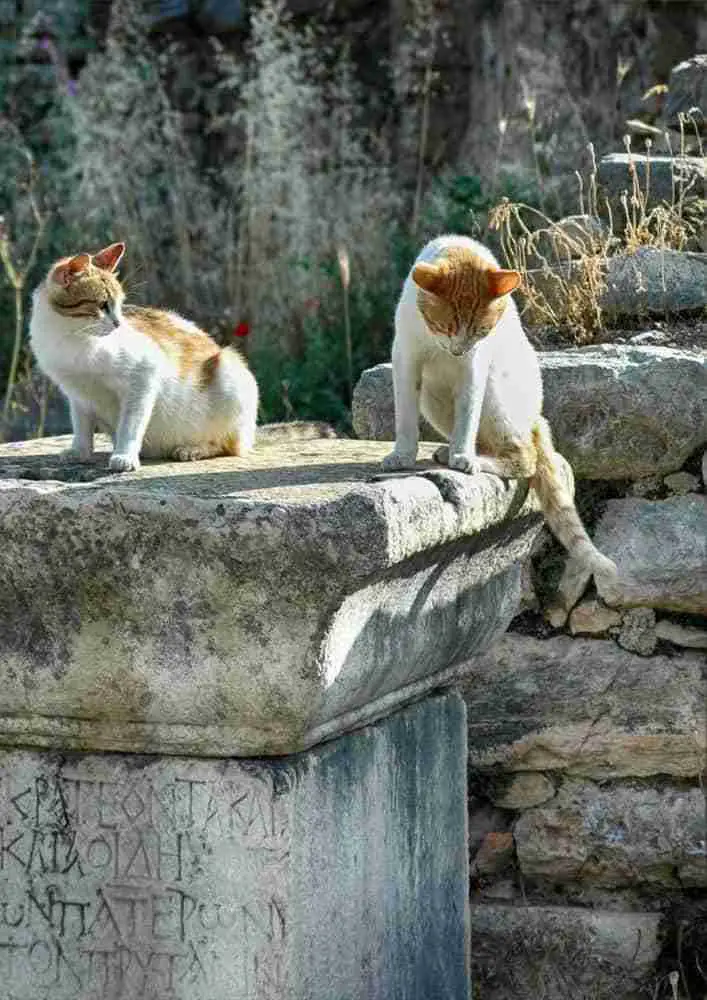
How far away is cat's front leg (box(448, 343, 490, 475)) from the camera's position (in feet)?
10.6

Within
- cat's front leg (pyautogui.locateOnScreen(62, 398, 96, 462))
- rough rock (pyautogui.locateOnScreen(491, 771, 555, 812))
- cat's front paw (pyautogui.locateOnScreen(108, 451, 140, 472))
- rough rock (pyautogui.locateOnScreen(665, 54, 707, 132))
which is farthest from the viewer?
rough rock (pyautogui.locateOnScreen(665, 54, 707, 132))

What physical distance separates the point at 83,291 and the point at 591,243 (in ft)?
5.68

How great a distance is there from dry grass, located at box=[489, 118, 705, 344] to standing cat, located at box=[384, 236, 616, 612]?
33.8 inches

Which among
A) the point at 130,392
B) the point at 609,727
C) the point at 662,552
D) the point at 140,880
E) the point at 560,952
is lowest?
the point at 560,952

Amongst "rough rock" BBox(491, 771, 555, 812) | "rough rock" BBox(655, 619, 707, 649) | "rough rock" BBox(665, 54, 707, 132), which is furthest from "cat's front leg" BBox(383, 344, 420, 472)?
"rough rock" BBox(665, 54, 707, 132)

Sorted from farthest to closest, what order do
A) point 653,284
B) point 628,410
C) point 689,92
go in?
point 689,92 → point 653,284 → point 628,410

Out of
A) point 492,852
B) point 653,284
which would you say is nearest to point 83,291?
point 492,852

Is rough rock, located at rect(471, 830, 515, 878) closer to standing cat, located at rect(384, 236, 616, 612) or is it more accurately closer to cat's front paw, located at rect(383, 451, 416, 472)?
standing cat, located at rect(384, 236, 616, 612)

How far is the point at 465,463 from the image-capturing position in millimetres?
3166

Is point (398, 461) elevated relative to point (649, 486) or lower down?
elevated

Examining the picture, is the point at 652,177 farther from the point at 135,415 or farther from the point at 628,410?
the point at 135,415

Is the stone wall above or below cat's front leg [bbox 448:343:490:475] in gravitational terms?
below

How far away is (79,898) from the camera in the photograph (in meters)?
2.88

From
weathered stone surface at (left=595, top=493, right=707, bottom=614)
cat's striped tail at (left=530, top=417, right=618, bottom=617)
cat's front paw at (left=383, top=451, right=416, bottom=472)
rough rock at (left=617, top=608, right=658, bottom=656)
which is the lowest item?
rough rock at (left=617, top=608, right=658, bottom=656)
